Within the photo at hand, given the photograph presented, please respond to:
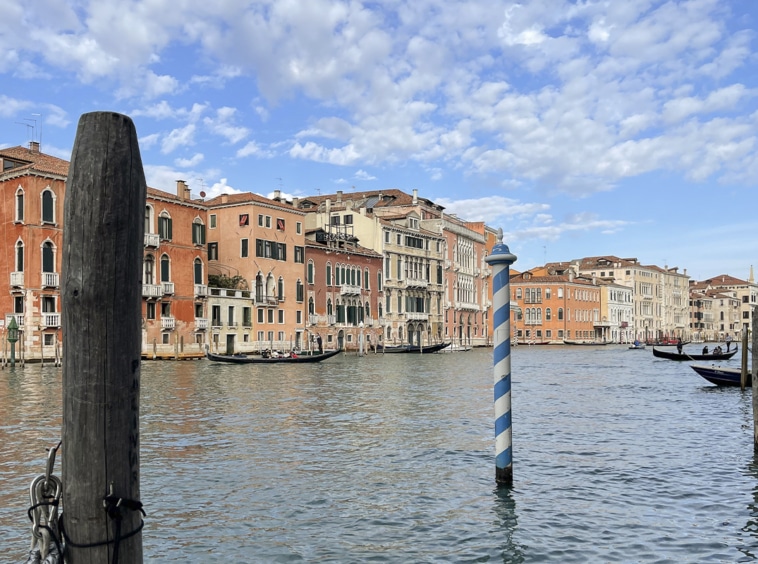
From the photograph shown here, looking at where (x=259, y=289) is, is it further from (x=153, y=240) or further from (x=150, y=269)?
(x=153, y=240)

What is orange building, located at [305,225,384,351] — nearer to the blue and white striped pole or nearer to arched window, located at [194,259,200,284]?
arched window, located at [194,259,200,284]

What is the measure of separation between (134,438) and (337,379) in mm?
18806

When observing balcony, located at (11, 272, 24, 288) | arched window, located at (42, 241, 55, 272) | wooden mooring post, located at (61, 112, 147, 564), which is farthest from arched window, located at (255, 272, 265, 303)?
wooden mooring post, located at (61, 112, 147, 564)

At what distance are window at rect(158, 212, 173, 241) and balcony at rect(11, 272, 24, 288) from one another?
664cm

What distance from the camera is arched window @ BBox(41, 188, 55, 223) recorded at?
2606 centimetres

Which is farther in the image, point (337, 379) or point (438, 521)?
point (337, 379)

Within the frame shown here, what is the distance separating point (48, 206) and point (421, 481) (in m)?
22.7

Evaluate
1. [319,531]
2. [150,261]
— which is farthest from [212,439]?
[150,261]

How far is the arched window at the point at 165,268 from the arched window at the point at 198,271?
160cm

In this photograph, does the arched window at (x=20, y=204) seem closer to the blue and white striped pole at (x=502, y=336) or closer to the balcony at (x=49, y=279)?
the balcony at (x=49, y=279)

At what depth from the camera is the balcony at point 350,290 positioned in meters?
41.2

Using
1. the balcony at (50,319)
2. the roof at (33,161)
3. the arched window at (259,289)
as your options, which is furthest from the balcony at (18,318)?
the arched window at (259,289)

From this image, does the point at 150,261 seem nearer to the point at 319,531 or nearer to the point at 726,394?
the point at 726,394

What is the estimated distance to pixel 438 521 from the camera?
5.68 metres
